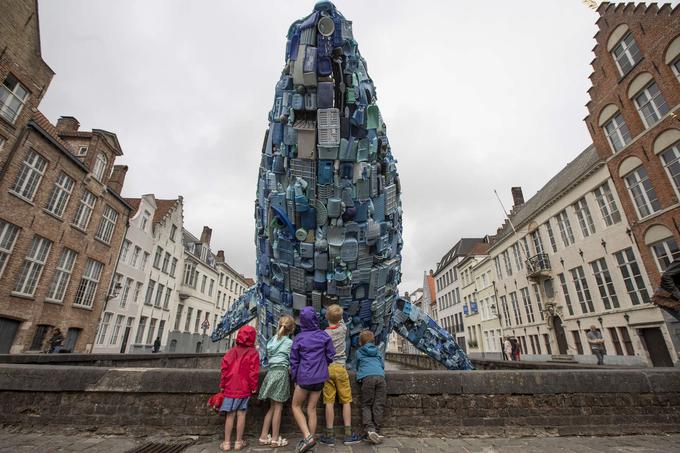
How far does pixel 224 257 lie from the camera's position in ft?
124

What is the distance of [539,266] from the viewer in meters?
20.9

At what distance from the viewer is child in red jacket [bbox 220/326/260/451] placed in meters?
Answer: 3.41

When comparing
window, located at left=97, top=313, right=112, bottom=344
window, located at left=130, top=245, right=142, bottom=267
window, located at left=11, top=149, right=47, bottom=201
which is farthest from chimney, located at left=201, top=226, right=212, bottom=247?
window, located at left=11, top=149, right=47, bottom=201

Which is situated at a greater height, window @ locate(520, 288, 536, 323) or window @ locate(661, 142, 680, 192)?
window @ locate(661, 142, 680, 192)

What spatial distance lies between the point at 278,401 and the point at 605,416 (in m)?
4.15

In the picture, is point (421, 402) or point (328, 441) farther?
point (421, 402)

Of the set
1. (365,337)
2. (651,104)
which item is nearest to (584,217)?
(651,104)

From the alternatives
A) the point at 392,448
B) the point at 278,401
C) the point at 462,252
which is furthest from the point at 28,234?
the point at 462,252

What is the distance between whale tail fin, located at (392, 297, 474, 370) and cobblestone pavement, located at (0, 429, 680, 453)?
5.64 feet

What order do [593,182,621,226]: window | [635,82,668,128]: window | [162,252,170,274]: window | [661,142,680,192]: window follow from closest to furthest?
[661,142,680,192]: window, [635,82,668,128]: window, [593,182,621,226]: window, [162,252,170,274]: window

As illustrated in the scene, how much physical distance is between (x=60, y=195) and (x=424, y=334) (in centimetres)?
1744

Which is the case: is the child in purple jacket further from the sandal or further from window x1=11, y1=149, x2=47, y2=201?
window x1=11, y1=149, x2=47, y2=201

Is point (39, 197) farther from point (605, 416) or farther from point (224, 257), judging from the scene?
point (224, 257)

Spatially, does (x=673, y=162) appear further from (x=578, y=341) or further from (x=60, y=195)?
(x=60, y=195)
